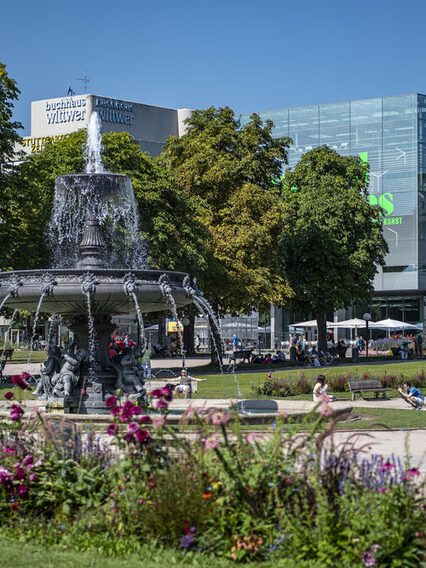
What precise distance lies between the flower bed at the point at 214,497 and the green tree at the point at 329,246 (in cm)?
4019

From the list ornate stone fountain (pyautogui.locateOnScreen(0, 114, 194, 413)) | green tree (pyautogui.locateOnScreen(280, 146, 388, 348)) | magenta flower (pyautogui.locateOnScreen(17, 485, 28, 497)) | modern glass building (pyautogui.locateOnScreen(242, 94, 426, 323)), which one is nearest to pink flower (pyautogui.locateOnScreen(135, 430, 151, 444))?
magenta flower (pyautogui.locateOnScreen(17, 485, 28, 497))

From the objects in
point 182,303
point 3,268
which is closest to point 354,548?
point 182,303

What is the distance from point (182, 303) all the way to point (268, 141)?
33529 millimetres

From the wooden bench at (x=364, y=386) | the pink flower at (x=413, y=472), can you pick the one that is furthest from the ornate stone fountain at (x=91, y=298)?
the wooden bench at (x=364, y=386)

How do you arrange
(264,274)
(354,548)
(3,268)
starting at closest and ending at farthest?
(354,548) → (3,268) → (264,274)

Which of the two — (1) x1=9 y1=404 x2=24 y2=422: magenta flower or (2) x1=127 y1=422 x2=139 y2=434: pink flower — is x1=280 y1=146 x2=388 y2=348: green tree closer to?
(1) x1=9 y1=404 x2=24 y2=422: magenta flower

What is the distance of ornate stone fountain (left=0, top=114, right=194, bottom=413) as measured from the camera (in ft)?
47.2

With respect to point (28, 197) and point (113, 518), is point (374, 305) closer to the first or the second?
point (28, 197)

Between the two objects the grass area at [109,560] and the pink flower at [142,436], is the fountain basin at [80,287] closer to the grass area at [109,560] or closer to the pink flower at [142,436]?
the pink flower at [142,436]

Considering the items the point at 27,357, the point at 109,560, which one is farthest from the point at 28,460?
the point at 27,357

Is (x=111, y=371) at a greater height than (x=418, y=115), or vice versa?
(x=418, y=115)

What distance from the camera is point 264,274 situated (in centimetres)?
4125

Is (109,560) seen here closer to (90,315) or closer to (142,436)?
(142,436)

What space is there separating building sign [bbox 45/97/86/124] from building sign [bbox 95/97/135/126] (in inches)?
66.1
